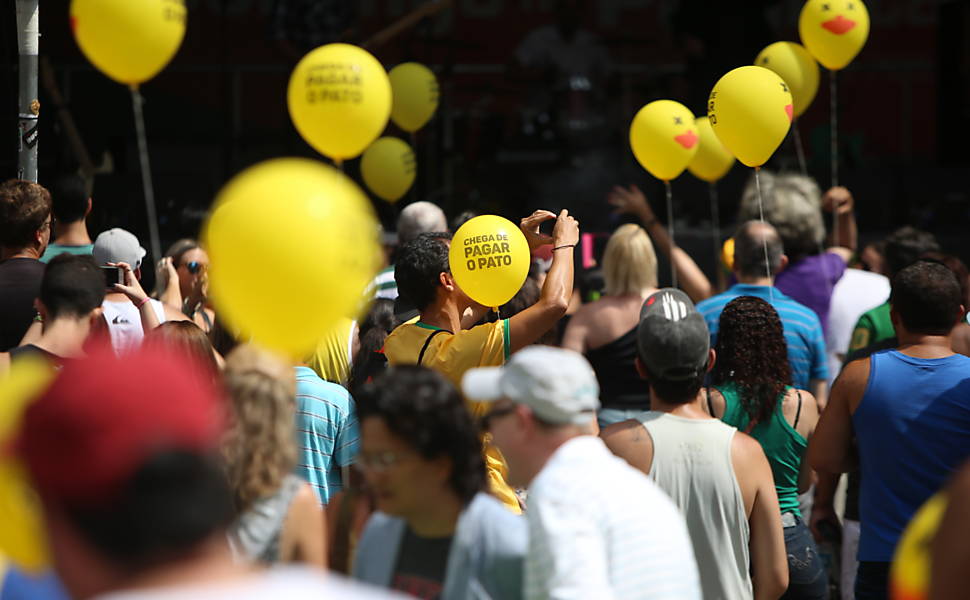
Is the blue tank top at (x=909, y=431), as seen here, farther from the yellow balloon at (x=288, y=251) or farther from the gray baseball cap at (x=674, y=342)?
the yellow balloon at (x=288, y=251)

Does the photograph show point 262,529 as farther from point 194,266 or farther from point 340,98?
point 194,266

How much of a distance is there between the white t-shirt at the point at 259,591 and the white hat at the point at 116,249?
2.82 meters

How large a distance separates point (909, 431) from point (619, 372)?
59.8 inches

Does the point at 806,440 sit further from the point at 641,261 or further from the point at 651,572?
the point at 651,572

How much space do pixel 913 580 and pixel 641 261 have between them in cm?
313

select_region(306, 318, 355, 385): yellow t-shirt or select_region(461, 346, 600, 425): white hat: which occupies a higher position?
select_region(461, 346, 600, 425): white hat

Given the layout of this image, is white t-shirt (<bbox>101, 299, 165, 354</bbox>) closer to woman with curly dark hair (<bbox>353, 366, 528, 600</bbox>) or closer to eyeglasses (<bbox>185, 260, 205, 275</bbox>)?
eyeglasses (<bbox>185, 260, 205, 275</bbox>)

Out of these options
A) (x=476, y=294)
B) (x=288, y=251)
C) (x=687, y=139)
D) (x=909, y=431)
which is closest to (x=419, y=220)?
(x=687, y=139)

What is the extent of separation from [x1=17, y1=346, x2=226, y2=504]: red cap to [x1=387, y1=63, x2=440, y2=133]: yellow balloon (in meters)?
5.06

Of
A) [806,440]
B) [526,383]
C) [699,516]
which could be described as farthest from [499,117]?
[526,383]

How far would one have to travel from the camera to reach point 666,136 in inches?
205

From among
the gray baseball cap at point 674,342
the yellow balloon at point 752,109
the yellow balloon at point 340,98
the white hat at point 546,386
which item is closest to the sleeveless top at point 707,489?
the gray baseball cap at point 674,342

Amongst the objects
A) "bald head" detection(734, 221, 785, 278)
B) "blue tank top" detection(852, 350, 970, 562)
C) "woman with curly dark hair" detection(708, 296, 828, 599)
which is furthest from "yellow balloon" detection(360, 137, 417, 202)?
"blue tank top" detection(852, 350, 970, 562)

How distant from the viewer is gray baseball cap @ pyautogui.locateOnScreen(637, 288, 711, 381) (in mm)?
3072
